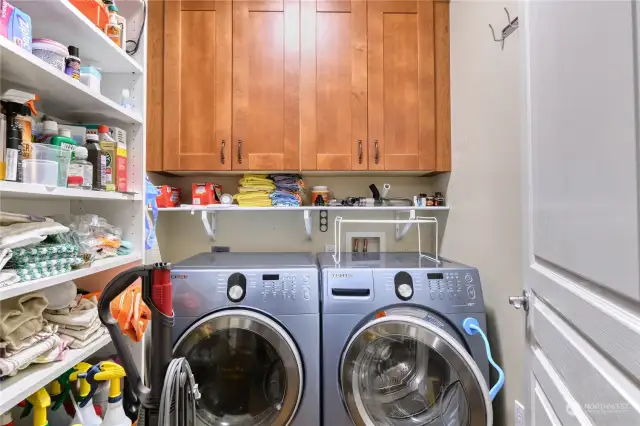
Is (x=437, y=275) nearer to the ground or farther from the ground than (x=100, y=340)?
farther from the ground

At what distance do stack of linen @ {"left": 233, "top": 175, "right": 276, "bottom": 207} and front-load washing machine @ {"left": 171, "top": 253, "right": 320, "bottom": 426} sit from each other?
1.90 ft

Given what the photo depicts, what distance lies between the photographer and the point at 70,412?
42.3 inches

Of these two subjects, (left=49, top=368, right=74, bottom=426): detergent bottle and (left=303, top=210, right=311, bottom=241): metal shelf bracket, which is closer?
(left=49, top=368, right=74, bottom=426): detergent bottle

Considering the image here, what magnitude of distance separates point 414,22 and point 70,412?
2326 millimetres

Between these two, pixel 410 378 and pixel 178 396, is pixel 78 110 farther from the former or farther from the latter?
pixel 410 378

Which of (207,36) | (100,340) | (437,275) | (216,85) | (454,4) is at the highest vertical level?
(454,4)

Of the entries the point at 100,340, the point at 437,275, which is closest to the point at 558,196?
the point at 437,275

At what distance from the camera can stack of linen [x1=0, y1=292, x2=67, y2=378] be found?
→ 32.1 inches

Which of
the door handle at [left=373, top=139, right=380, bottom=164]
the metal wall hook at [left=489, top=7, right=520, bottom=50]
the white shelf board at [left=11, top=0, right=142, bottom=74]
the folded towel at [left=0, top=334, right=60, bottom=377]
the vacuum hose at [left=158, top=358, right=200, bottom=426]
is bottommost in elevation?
the vacuum hose at [left=158, top=358, right=200, bottom=426]

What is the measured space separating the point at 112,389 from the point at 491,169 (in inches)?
65.4

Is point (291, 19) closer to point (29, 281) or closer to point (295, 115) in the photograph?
point (295, 115)

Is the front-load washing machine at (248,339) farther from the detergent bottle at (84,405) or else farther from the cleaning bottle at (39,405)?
the cleaning bottle at (39,405)

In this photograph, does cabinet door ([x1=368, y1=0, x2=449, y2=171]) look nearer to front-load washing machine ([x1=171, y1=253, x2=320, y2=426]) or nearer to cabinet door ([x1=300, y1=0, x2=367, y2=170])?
cabinet door ([x1=300, y1=0, x2=367, y2=170])

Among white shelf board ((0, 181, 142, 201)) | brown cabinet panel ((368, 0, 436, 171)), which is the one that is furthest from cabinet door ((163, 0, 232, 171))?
brown cabinet panel ((368, 0, 436, 171))
